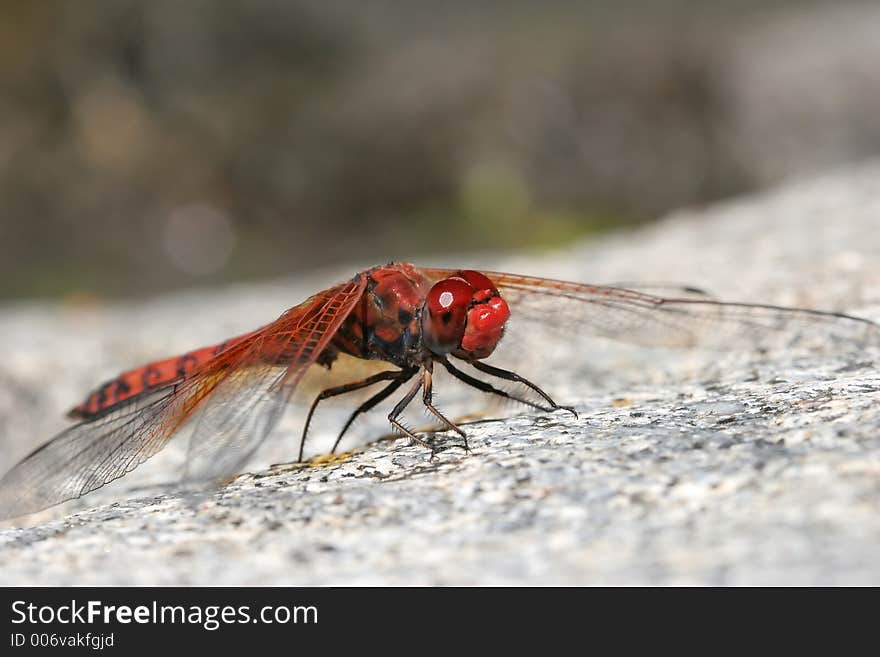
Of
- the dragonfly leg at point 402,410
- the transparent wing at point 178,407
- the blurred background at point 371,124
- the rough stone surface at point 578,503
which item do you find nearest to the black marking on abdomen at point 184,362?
the transparent wing at point 178,407

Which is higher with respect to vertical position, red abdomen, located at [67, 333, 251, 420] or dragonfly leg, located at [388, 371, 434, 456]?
red abdomen, located at [67, 333, 251, 420]

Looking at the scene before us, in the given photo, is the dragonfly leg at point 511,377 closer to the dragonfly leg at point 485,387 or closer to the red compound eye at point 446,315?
the dragonfly leg at point 485,387

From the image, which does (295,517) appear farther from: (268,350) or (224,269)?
(224,269)

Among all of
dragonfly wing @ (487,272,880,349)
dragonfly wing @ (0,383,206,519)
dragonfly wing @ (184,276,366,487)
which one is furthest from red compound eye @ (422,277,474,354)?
dragonfly wing @ (0,383,206,519)

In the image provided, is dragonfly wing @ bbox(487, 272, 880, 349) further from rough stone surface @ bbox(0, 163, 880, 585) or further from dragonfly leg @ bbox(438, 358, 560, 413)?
dragonfly leg @ bbox(438, 358, 560, 413)

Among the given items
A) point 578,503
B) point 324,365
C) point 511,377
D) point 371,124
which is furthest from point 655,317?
point 371,124

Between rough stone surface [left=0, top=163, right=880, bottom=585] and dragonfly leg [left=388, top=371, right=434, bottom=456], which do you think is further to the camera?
dragonfly leg [left=388, top=371, right=434, bottom=456]

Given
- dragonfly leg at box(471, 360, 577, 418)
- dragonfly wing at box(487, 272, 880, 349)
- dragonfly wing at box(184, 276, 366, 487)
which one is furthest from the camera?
dragonfly wing at box(487, 272, 880, 349)
